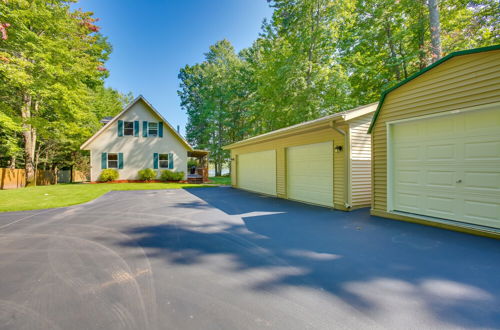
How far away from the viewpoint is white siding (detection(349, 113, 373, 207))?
6.52 metres

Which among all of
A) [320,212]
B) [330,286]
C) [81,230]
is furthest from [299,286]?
[81,230]

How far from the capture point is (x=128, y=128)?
1650 centimetres

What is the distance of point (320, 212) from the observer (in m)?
6.41

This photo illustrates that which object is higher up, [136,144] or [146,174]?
[136,144]

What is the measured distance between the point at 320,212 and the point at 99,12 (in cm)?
2277

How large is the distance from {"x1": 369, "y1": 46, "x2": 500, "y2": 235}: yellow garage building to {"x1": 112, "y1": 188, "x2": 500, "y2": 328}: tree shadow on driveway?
558mm

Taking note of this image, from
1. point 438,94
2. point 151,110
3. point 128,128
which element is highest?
point 151,110

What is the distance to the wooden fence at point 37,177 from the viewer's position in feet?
41.0

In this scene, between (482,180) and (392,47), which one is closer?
(482,180)

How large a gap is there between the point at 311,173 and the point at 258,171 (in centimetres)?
404

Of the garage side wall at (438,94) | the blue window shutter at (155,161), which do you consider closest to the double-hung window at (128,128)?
the blue window shutter at (155,161)

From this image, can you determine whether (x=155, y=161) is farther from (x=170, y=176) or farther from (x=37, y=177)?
(x=37, y=177)

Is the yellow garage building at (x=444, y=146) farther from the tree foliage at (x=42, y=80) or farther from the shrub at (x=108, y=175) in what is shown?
the shrub at (x=108, y=175)

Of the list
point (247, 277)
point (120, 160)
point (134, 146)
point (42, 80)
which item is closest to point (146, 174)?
point (120, 160)
